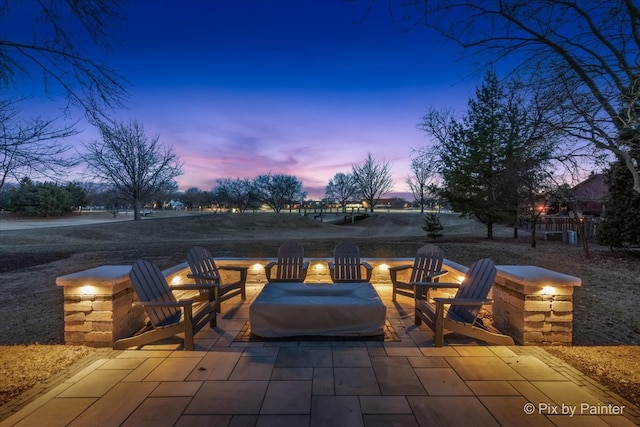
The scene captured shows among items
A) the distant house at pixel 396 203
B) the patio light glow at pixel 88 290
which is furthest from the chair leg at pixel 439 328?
the distant house at pixel 396 203

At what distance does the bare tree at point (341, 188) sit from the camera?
4697 centimetres

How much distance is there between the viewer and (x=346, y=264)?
17.4 ft

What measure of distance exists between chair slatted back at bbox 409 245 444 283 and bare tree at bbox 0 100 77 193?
18.2 feet

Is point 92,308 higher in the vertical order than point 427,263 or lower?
lower

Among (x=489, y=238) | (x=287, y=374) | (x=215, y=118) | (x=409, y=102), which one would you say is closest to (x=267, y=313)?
(x=287, y=374)

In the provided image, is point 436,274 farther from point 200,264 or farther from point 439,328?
point 200,264

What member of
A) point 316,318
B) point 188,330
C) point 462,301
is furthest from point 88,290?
point 462,301

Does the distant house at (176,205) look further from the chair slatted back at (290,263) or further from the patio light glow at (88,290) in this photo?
the patio light glow at (88,290)

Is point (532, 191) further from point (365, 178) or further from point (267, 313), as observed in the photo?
point (365, 178)

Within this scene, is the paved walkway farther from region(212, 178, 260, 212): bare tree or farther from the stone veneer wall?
region(212, 178, 260, 212): bare tree

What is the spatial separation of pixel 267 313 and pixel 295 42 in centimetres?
577

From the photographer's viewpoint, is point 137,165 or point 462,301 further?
point 137,165

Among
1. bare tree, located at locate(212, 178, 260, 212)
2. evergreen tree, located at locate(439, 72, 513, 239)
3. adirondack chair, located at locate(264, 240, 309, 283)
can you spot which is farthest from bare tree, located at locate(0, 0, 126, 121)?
bare tree, located at locate(212, 178, 260, 212)

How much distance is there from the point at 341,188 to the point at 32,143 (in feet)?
147
